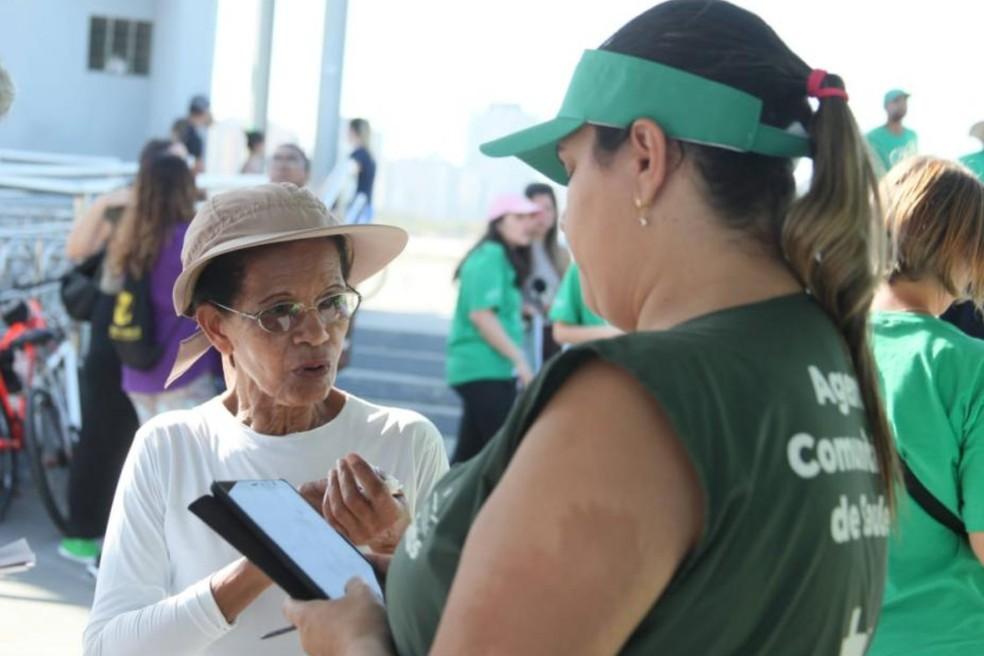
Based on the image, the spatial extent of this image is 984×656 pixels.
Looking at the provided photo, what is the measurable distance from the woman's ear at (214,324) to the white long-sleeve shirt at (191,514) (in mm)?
130

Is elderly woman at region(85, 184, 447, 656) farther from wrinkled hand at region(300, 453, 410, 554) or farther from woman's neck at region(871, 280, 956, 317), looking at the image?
woman's neck at region(871, 280, 956, 317)

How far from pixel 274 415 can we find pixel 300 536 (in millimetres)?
826

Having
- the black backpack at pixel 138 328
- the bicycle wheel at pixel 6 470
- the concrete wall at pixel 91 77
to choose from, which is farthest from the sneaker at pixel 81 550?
the concrete wall at pixel 91 77

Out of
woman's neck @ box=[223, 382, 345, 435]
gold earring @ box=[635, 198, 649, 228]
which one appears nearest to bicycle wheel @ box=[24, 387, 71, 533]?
woman's neck @ box=[223, 382, 345, 435]

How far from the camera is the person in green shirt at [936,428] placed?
2.64 meters

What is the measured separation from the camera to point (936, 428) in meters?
2.64

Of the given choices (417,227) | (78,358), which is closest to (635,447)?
(78,358)

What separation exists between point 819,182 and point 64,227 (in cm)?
741

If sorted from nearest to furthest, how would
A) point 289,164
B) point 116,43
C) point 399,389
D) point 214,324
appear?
1. point 214,324
2. point 289,164
3. point 399,389
4. point 116,43

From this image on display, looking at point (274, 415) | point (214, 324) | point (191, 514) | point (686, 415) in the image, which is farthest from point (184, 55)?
point (686, 415)

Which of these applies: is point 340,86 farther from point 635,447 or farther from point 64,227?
point 635,447

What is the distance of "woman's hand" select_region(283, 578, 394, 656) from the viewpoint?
1.44 m

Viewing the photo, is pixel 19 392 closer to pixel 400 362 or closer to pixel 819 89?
pixel 400 362

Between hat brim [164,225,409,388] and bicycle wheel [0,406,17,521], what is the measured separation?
4.61m
